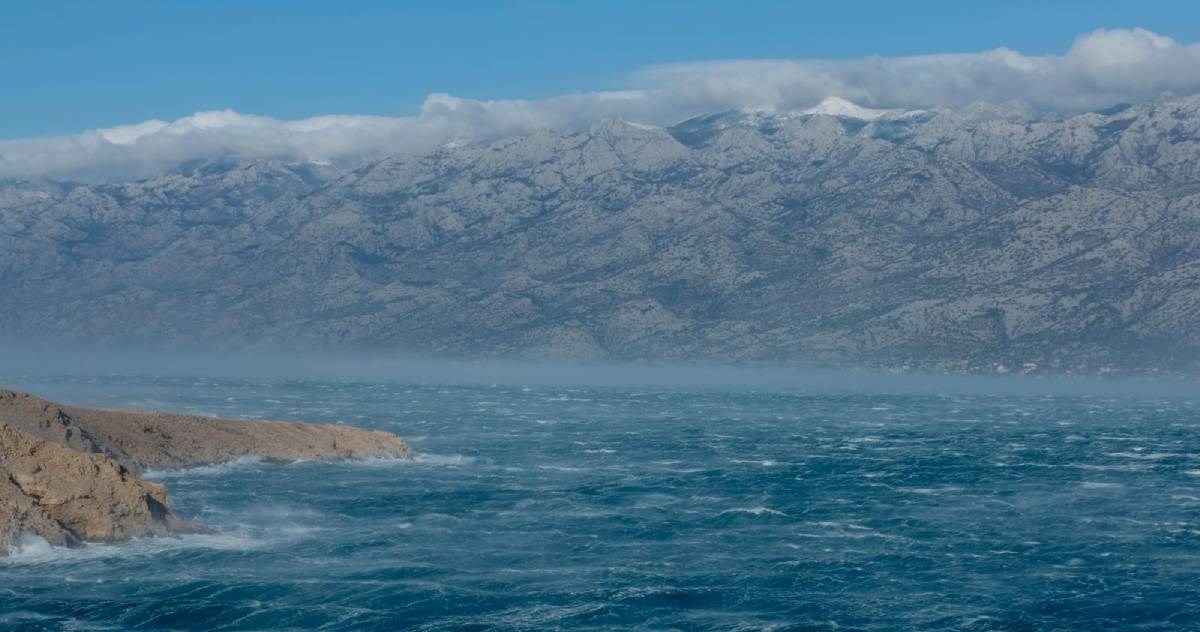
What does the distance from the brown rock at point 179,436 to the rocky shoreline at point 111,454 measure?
0.13 meters

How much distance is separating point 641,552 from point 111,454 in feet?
197

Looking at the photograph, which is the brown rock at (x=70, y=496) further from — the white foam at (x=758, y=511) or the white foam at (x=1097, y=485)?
the white foam at (x=1097, y=485)

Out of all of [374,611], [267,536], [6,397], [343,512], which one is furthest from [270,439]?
[374,611]

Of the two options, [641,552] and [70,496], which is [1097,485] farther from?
[70,496]

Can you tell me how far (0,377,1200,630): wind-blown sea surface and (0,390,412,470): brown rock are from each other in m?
4.45

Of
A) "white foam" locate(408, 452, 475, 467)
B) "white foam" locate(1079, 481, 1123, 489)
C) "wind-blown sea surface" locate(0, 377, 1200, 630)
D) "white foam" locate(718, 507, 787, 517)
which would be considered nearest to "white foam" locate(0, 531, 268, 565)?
"wind-blown sea surface" locate(0, 377, 1200, 630)

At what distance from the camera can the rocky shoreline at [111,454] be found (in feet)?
316

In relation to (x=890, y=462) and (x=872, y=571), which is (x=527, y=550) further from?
(x=890, y=462)

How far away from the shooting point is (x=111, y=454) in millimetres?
136500

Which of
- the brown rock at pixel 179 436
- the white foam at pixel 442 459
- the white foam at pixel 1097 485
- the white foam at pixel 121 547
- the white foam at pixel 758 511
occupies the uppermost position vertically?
the brown rock at pixel 179 436

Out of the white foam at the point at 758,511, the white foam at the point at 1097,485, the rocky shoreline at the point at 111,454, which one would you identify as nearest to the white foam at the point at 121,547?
the rocky shoreline at the point at 111,454

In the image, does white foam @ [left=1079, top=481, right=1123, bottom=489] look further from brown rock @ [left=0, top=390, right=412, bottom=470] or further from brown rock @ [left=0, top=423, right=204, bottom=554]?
brown rock @ [left=0, top=423, right=204, bottom=554]

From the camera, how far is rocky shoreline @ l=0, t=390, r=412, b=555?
316 feet

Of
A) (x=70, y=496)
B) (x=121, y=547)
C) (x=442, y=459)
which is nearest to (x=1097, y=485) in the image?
(x=442, y=459)
